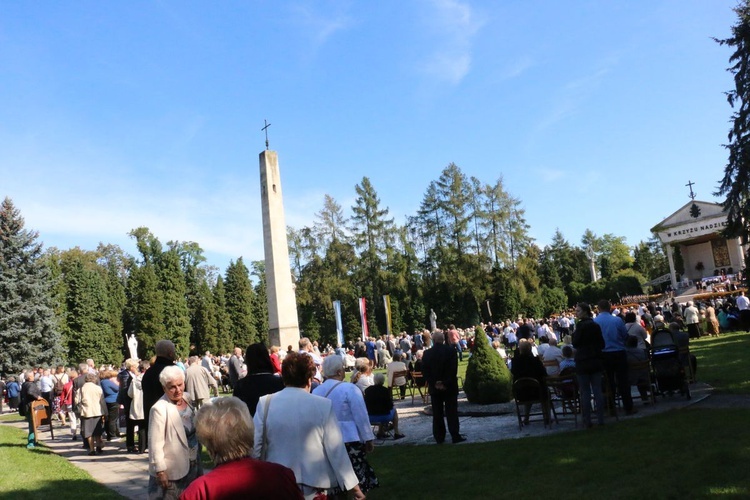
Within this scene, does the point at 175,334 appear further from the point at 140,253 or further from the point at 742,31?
the point at 742,31

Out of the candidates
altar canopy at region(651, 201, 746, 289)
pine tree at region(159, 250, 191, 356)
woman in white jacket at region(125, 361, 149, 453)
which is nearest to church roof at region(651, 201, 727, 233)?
altar canopy at region(651, 201, 746, 289)

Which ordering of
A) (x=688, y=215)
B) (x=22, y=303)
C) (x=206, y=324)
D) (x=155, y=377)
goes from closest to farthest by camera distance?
(x=155, y=377)
(x=22, y=303)
(x=206, y=324)
(x=688, y=215)

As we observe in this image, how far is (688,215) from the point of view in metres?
59.2

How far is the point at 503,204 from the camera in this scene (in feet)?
173

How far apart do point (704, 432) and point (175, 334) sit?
4484cm

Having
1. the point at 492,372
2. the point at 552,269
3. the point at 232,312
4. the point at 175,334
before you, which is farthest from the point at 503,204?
the point at 492,372

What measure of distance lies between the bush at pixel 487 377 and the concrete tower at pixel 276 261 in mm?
6547

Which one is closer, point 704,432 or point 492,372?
point 704,432

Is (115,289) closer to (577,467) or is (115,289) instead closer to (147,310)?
(147,310)

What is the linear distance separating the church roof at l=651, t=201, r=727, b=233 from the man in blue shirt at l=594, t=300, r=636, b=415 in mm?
Answer: 54813

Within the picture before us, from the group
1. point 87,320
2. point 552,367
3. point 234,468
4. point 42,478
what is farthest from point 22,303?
point 234,468

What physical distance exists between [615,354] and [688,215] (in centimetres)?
5636

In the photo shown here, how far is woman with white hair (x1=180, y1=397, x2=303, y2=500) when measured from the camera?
2.07 metres

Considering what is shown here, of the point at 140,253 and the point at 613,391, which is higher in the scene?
the point at 140,253
